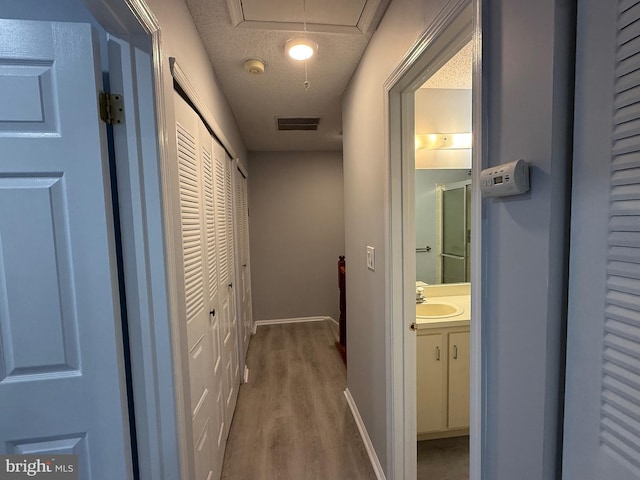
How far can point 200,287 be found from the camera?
144cm

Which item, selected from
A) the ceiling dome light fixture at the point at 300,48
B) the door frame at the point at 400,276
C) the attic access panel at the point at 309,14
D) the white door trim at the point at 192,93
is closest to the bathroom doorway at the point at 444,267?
the door frame at the point at 400,276

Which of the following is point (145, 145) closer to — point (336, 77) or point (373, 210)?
point (373, 210)

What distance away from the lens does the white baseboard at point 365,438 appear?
168 cm

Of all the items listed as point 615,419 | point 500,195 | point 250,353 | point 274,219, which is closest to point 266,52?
point 500,195

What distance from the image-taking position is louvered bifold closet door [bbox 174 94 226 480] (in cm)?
125

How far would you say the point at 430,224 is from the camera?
7.93ft

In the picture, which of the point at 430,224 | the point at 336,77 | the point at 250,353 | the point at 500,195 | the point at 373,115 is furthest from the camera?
the point at 250,353

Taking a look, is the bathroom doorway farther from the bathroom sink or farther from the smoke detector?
the smoke detector

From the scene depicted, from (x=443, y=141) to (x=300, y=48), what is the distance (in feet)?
4.24

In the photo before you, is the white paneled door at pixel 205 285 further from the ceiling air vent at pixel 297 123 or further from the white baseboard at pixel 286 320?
the white baseboard at pixel 286 320

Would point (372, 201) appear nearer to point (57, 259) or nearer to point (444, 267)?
point (444, 267)

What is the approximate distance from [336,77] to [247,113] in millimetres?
1035

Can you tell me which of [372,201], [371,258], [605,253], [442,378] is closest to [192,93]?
[372,201]

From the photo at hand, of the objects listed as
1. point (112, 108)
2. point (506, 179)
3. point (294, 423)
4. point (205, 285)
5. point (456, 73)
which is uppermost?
point (456, 73)
